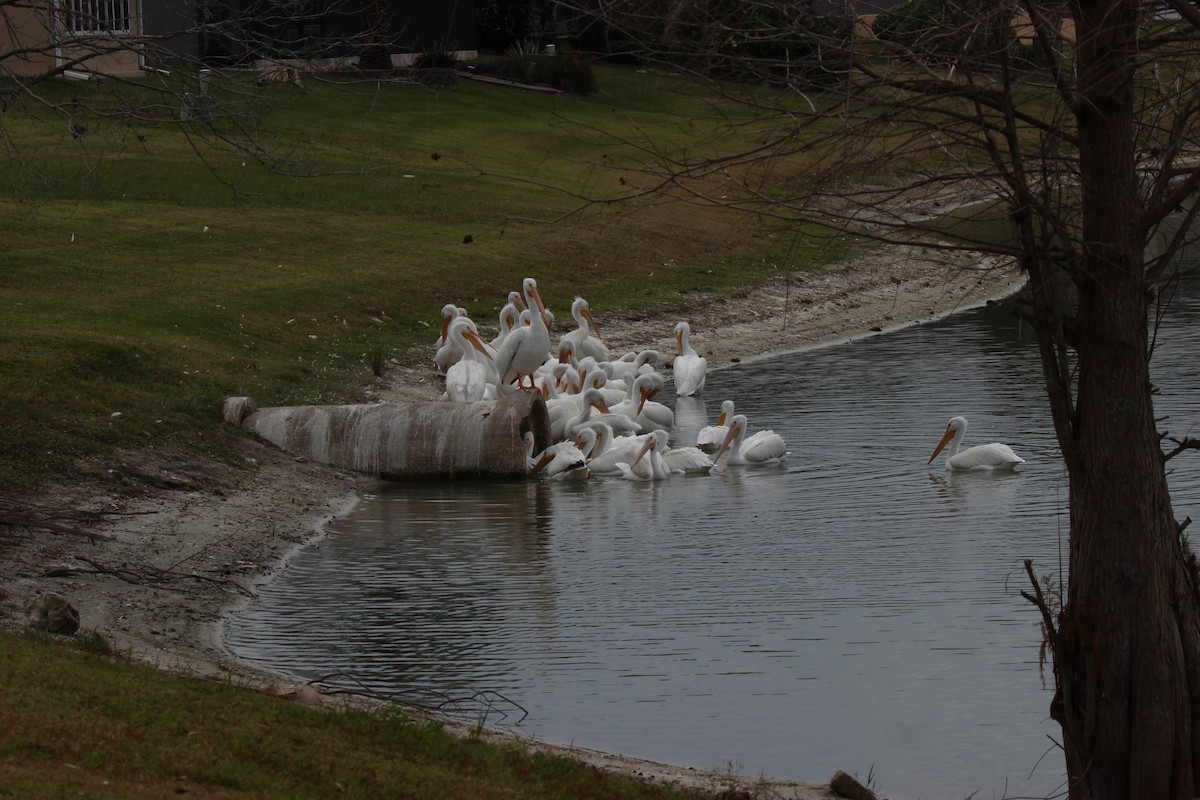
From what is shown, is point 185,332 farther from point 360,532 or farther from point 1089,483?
point 1089,483

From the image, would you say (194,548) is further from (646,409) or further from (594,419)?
(646,409)

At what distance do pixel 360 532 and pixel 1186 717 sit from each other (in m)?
7.77

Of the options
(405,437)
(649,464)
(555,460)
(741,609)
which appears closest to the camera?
(741,609)

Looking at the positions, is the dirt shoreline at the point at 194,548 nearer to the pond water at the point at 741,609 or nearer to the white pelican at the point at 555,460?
the pond water at the point at 741,609

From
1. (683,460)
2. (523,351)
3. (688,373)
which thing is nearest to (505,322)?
(688,373)

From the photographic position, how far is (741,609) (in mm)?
10922

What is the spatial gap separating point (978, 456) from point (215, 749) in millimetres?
10189

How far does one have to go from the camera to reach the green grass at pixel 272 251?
44.6 ft

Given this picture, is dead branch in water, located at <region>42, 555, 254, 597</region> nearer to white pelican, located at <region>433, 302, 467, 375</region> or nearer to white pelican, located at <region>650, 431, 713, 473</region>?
white pelican, located at <region>650, 431, 713, 473</region>

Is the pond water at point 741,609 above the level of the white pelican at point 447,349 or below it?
below

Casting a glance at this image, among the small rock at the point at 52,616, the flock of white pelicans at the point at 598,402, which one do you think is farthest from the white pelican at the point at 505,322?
the small rock at the point at 52,616

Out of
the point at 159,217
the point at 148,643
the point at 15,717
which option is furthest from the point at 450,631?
the point at 159,217

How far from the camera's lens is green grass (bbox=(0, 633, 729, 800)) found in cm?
585

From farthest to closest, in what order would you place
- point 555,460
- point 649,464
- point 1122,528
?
1. point 649,464
2. point 555,460
3. point 1122,528
